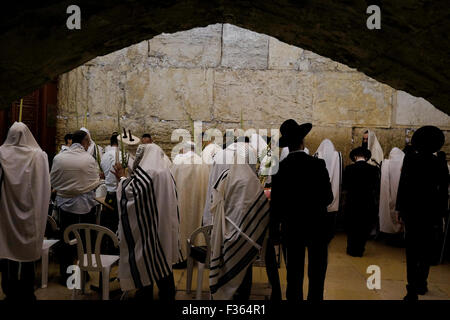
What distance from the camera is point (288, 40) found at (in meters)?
2.61

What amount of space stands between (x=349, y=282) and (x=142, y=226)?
257cm

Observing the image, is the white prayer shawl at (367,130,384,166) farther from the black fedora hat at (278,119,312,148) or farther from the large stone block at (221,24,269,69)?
the black fedora hat at (278,119,312,148)

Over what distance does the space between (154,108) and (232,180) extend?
4730 mm

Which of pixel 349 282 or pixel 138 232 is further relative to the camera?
pixel 349 282

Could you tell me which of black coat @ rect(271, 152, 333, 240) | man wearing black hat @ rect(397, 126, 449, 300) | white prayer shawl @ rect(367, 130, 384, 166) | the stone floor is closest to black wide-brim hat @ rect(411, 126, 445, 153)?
man wearing black hat @ rect(397, 126, 449, 300)

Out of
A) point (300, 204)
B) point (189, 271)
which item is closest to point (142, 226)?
point (189, 271)

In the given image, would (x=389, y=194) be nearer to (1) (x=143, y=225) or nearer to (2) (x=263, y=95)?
(2) (x=263, y=95)

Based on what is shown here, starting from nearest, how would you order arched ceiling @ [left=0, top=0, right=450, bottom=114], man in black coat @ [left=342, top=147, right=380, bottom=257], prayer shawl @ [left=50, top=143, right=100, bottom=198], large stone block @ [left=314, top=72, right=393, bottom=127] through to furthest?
arched ceiling @ [left=0, top=0, right=450, bottom=114], prayer shawl @ [left=50, top=143, right=100, bottom=198], man in black coat @ [left=342, top=147, right=380, bottom=257], large stone block @ [left=314, top=72, right=393, bottom=127]

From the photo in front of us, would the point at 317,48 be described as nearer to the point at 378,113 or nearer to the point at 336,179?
the point at 336,179

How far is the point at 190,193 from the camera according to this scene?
4777 mm

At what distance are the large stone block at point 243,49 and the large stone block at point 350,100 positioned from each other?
1189 millimetres

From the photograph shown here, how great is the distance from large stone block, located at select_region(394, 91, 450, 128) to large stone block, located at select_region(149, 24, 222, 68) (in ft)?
12.2

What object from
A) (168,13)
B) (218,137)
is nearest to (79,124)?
(218,137)

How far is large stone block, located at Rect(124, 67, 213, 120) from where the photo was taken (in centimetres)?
739
